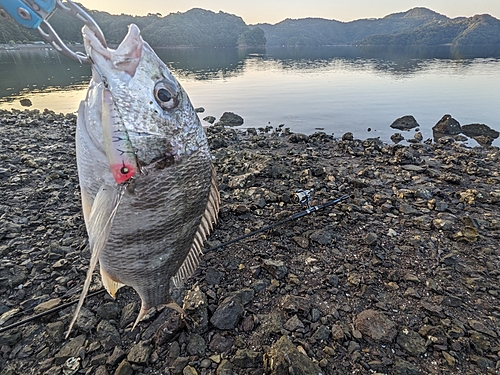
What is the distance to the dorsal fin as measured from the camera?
91.3 inches

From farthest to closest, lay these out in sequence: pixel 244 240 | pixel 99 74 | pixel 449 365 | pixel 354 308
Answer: pixel 244 240 → pixel 354 308 → pixel 449 365 → pixel 99 74

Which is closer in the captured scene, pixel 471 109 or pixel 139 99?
pixel 139 99

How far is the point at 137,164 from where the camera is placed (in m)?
1.79

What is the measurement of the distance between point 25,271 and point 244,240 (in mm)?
2865

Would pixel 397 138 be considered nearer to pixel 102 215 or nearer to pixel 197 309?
pixel 197 309

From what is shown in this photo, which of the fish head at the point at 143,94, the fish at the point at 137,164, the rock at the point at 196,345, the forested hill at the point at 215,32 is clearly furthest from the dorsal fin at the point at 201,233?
the forested hill at the point at 215,32

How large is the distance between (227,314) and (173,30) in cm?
13143

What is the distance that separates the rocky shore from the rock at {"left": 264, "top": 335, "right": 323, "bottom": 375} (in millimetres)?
12

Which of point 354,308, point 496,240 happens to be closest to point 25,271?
point 354,308

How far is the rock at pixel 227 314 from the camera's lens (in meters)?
2.98

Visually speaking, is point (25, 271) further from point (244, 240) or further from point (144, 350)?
point (244, 240)

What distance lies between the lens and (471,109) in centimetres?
1706

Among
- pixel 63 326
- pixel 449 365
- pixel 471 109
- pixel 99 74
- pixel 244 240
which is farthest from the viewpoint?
pixel 471 109

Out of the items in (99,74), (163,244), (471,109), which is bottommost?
(471,109)
